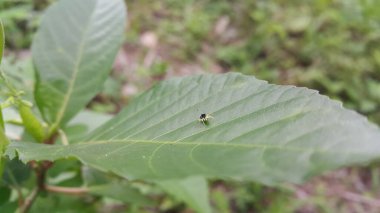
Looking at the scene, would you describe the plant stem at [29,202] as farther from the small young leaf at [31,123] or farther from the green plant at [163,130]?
the small young leaf at [31,123]

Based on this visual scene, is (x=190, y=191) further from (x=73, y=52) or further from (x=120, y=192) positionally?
(x=73, y=52)

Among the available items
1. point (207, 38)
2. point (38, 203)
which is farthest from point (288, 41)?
point (38, 203)

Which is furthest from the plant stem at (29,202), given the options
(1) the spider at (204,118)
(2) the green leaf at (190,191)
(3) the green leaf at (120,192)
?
(1) the spider at (204,118)

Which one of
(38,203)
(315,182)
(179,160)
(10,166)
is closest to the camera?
(179,160)

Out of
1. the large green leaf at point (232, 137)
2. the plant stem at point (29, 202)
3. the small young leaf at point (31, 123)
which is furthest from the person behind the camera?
the plant stem at point (29, 202)

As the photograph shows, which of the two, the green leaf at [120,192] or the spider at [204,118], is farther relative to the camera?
the green leaf at [120,192]

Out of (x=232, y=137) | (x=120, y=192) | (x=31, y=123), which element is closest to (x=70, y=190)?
(x=120, y=192)

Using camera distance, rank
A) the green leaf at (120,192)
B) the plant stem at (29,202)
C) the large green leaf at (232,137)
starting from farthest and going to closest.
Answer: the green leaf at (120,192), the plant stem at (29,202), the large green leaf at (232,137)

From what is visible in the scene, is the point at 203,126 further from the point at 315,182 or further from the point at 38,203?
the point at 315,182
